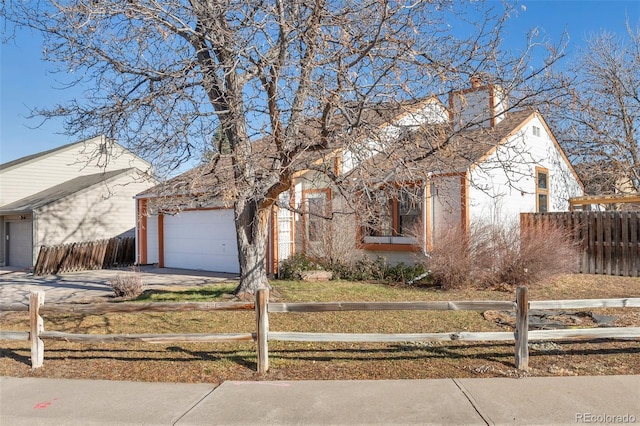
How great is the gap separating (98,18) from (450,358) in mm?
7664

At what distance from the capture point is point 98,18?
25.7ft

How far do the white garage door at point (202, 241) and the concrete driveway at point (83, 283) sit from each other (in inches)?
19.2

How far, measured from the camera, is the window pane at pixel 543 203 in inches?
615

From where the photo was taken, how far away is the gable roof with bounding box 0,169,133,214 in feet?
66.8

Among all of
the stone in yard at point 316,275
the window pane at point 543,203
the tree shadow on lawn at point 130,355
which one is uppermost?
the window pane at point 543,203

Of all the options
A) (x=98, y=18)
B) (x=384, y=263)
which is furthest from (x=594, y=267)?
(x=98, y=18)

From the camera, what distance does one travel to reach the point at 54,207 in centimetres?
2008

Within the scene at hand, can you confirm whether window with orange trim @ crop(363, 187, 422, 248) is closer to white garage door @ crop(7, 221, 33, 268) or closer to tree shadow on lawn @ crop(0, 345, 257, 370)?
tree shadow on lawn @ crop(0, 345, 257, 370)

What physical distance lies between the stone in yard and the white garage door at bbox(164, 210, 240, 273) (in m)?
3.74

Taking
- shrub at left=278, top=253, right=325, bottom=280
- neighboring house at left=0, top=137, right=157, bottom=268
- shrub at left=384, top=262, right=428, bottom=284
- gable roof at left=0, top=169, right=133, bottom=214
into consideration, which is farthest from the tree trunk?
gable roof at left=0, top=169, right=133, bottom=214

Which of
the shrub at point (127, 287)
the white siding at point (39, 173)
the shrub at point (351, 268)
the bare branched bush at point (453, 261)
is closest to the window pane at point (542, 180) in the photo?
the bare branched bush at point (453, 261)

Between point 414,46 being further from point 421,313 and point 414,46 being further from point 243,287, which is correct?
point 243,287

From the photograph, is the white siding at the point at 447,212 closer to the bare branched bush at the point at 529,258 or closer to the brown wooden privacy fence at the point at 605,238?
the bare branched bush at the point at 529,258

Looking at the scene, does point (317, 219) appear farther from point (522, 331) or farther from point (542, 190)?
point (522, 331)
